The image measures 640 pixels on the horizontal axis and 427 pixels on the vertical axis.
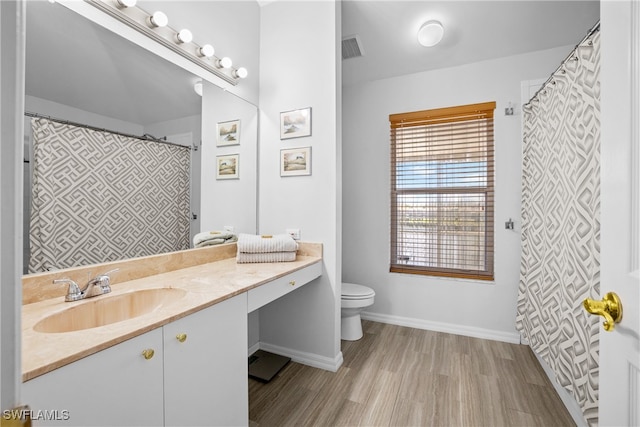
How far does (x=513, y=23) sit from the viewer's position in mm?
2178

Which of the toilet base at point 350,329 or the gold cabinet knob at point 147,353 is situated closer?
the gold cabinet knob at point 147,353

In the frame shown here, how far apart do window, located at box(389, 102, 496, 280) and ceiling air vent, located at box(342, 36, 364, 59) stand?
2.25ft

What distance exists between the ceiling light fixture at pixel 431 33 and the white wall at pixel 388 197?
56cm

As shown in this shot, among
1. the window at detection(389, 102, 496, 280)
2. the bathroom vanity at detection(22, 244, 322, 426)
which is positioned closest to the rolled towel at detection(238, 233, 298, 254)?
the bathroom vanity at detection(22, 244, 322, 426)

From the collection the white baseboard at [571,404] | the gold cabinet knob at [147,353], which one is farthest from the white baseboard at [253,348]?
the white baseboard at [571,404]

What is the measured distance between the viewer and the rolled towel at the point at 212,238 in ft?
5.94

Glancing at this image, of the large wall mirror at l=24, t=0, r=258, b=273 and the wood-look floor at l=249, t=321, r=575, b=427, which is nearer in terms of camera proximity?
the large wall mirror at l=24, t=0, r=258, b=273

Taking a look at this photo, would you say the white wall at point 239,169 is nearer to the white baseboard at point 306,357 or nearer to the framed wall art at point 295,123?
the framed wall art at point 295,123

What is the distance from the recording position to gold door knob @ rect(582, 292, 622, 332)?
0.63 meters

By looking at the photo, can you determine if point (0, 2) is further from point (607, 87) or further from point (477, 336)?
point (477, 336)

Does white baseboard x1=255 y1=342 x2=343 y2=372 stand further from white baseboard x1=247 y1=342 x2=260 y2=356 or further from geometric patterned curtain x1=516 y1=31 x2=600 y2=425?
geometric patterned curtain x1=516 y1=31 x2=600 y2=425

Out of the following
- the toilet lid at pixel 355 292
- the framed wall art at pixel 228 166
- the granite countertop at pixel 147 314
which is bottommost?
the toilet lid at pixel 355 292

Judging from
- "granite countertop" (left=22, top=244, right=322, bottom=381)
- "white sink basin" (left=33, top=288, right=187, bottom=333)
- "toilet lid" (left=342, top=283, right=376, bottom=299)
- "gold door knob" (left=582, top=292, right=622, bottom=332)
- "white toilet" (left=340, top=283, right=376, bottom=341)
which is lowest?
"white toilet" (left=340, top=283, right=376, bottom=341)

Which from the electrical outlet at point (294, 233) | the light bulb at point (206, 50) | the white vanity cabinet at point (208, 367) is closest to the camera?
the white vanity cabinet at point (208, 367)
